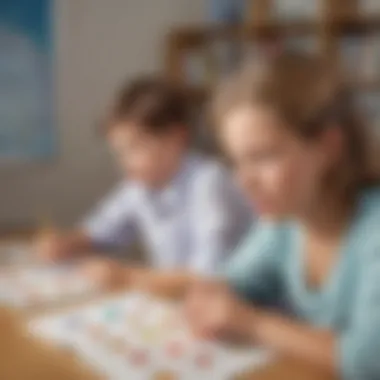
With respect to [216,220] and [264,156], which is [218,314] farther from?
[216,220]

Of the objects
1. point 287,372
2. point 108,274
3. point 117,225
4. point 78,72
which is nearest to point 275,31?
point 78,72

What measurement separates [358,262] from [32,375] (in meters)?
0.34

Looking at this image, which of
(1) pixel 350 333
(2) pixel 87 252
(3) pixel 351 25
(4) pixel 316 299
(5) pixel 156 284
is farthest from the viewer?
(3) pixel 351 25

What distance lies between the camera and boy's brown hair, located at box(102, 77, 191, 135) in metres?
1.14

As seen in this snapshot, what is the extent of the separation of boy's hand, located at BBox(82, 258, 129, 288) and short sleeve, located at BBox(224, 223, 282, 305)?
0.51 ft

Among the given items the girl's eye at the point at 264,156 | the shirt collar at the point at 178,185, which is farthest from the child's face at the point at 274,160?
the shirt collar at the point at 178,185

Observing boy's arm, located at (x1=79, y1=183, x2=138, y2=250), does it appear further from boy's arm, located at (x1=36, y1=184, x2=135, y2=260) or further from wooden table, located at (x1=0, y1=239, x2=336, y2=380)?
wooden table, located at (x1=0, y1=239, x2=336, y2=380)

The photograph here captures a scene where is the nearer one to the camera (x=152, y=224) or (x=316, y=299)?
(x=316, y=299)

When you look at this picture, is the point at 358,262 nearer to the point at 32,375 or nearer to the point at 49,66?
the point at 32,375

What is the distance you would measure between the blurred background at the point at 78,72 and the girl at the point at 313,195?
73 cm

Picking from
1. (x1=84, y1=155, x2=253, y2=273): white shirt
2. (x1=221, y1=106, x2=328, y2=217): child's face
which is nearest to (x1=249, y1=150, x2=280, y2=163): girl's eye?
(x1=221, y1=106, x2=328, y2=217): child's face

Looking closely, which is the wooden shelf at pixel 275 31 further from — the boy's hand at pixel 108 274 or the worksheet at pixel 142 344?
the worksheet at pixel 142 344

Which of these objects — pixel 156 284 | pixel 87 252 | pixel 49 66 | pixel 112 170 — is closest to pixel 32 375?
pixel 156 284

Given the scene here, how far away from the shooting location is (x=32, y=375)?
0.73 m
